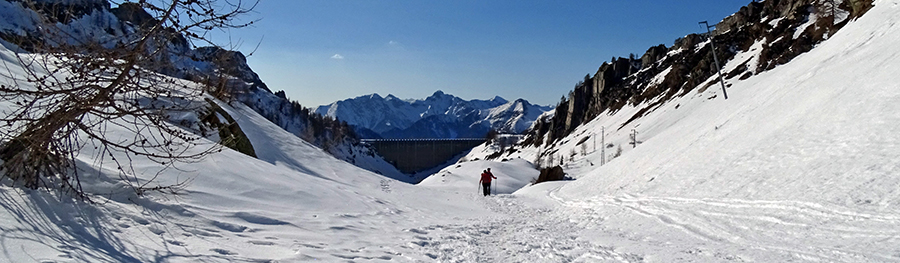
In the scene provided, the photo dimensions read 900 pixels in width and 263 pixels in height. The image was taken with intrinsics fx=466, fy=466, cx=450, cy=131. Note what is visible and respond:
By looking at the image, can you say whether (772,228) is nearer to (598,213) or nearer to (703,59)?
(598,213)

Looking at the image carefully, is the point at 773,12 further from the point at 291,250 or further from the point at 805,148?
the point at 291,250

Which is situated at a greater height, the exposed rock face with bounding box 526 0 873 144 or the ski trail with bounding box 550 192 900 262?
the exposed rock face with bounding box 526 0 873 144

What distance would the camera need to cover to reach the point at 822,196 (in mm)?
9734

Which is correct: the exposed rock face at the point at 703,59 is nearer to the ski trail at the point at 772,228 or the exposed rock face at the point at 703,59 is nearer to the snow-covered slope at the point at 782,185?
the snow-covered slope at the point at 782,185

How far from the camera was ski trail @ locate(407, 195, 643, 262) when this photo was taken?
747 cm

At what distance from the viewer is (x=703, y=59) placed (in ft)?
278

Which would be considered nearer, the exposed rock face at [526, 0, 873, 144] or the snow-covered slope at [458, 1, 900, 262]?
the snow-covered slope at [458, 1, 900, 262]

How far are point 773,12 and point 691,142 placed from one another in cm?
9117

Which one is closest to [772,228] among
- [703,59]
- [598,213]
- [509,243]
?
[509,243]

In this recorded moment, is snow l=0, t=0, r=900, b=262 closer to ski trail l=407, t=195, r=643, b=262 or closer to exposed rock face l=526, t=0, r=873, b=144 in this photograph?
ski trail l=407, t=195, r=643, b=262

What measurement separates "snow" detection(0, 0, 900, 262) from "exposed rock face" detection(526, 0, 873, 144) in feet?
123

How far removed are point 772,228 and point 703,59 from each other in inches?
3408

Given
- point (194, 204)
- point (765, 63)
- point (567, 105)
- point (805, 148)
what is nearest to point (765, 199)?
point (805, 148)

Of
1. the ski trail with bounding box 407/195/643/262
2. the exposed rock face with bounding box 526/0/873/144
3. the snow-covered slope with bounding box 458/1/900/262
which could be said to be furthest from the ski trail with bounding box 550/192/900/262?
the exposed rock face with bounding box 526/0/873/144
